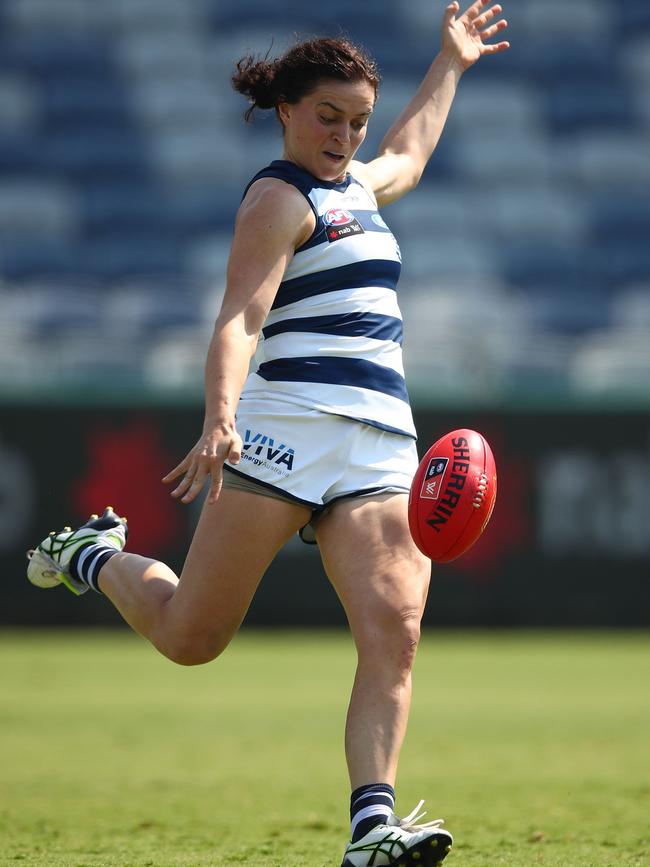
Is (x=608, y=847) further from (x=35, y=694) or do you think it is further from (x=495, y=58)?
(x=495, y=58)

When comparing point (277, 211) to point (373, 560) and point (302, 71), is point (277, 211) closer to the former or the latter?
point (302, 71)

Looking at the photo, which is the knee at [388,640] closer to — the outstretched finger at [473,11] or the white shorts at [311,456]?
the white shorts at [311,456]

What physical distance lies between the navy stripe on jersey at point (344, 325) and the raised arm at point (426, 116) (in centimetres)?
59

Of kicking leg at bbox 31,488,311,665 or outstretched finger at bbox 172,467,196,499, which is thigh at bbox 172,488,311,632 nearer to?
kicking leg at bbox 31,488,311,665

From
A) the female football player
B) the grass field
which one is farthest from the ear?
the grass field

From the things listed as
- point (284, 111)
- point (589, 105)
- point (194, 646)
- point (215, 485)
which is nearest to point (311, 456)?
point (215, 485)

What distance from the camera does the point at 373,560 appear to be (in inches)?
152

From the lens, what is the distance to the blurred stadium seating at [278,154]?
48.3ft

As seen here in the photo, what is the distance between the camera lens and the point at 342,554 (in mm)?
3885

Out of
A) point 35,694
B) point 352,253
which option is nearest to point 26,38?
point 35,694

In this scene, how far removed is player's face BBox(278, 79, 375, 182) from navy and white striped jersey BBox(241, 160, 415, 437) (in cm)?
5

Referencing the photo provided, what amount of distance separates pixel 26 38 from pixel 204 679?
12.0 m

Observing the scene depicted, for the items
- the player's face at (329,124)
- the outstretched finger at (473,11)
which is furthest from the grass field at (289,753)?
the outstretched finger at (473,11)

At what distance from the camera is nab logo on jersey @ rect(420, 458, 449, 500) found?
12.7ft
